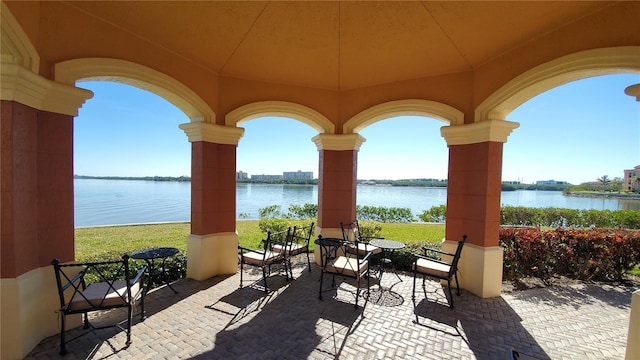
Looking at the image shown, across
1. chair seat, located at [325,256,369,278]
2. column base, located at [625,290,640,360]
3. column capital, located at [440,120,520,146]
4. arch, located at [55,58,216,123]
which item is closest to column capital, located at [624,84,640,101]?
column capital, located at [440,120,520,146]

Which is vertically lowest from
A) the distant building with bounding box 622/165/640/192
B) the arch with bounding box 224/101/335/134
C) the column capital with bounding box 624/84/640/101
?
the distant building with bounding box 622/165/640/192

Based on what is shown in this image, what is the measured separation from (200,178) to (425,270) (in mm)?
4511

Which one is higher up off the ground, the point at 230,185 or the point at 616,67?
the point at 616,67

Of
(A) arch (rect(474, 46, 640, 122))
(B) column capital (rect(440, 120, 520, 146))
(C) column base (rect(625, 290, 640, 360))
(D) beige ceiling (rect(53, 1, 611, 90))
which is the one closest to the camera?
(C) column base (rect(625, 290, 640, 360))

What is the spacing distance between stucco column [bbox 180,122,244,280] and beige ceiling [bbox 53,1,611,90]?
135 centimetres

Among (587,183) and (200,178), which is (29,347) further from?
(587,183)

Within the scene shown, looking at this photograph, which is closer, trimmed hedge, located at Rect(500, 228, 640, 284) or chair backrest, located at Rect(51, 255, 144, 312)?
chair backrest, located at Rect(51, 255, 144, 312)

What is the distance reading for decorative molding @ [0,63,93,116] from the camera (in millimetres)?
2646

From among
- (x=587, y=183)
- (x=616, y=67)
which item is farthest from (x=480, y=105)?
(x=587, y=183)

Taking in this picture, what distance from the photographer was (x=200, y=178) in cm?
503

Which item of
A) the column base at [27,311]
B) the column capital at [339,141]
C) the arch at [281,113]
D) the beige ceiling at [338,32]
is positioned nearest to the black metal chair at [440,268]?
the column capital at [339,141]

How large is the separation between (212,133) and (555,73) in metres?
5.72

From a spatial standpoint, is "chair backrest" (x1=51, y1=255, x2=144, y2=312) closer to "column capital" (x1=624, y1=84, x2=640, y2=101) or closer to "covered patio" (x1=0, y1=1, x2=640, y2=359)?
"covered patio" (x1=0, y1=1, x2=640, y2=359)

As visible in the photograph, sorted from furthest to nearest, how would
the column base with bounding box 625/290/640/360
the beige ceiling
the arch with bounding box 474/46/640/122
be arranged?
the beige ceiling → the arch with bounding box 474/46/640/122 → the column base with bounding box 625/290/640/360
